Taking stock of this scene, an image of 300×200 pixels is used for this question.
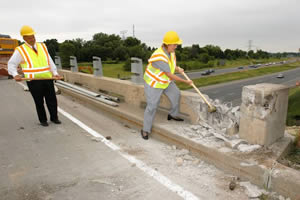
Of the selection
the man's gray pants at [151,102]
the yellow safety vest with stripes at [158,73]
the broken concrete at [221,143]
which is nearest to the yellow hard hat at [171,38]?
the yellow safety vest with stripes at [158,73]

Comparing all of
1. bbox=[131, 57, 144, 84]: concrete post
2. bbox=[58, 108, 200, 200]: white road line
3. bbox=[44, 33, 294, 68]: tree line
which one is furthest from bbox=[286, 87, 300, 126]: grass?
bbox=[44, 33, 294, 68]: tree line

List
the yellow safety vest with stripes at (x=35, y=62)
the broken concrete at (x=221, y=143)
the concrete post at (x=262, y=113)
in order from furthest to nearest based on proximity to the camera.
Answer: the yellow safety vest with stripes at (x=35, y=62) → the concrete post at (x=262, y=113) → the broken concrete at (x=221, y=143)

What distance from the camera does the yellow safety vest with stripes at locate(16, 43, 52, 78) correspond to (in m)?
5.09

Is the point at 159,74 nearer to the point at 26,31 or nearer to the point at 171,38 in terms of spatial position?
the point at 171,38

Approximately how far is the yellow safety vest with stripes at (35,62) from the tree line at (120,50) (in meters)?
30.5

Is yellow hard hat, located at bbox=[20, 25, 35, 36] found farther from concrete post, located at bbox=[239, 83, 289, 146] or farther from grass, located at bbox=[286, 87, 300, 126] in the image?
grass, located at bbox=[286, 87, 300, 126]

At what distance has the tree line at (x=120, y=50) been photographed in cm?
5220

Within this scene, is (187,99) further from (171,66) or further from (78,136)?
(78,136)

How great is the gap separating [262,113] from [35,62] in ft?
14.9

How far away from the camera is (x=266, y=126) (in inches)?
133

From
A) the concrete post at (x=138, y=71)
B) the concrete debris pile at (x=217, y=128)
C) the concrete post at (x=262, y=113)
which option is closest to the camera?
the concrete post at (x=262, y=113)

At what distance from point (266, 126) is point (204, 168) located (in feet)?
3.50

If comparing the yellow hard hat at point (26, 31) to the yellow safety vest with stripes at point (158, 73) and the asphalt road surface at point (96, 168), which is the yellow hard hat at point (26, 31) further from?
the yellow safety vest with stripes at point (158, 73)

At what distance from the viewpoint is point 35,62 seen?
17.0 feet
